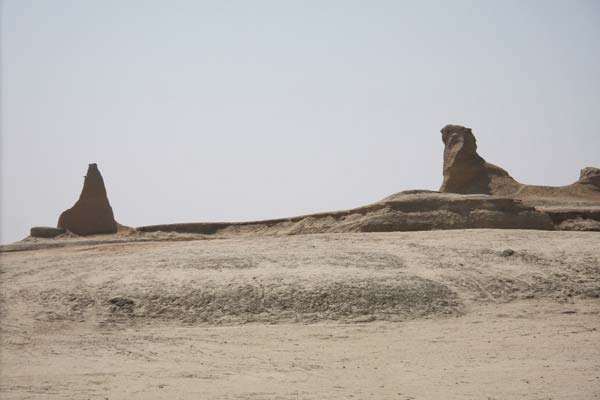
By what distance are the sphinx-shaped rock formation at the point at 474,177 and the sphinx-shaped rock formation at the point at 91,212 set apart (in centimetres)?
1749

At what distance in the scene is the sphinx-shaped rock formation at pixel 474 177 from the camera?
40062 millimetres

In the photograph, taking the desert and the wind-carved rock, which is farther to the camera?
the wind-carved rock

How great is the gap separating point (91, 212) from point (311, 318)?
61.9 feet

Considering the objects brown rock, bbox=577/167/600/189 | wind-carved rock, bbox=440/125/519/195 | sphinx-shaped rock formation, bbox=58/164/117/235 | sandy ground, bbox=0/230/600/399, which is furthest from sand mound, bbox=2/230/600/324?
brown rock, bbox=577/167/600/189

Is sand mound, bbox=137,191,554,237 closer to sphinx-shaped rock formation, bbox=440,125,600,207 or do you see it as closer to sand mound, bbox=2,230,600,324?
sand mound, bbox=2,230,600,324

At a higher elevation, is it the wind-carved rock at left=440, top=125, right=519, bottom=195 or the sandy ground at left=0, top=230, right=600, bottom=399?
the wind-carved rock at left=440, top=125, right=519, bottom=195

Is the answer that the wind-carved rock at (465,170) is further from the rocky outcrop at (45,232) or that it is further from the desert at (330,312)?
the rocky outcrop at (45,232)

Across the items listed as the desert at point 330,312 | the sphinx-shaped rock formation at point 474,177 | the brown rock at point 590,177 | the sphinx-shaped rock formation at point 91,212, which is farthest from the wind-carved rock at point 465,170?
the sphinx-shaped rock formation at point 91,212

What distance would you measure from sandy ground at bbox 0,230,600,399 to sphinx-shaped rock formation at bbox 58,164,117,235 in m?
8.69

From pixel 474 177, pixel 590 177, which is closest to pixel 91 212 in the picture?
pixel 474 177

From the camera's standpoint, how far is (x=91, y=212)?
33.2 meters

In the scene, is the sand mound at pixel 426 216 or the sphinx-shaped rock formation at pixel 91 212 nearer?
the sand mound at pixel 426 216

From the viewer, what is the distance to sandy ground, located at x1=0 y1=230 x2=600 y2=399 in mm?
12234

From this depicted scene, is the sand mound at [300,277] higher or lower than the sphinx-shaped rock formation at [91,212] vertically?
lower
